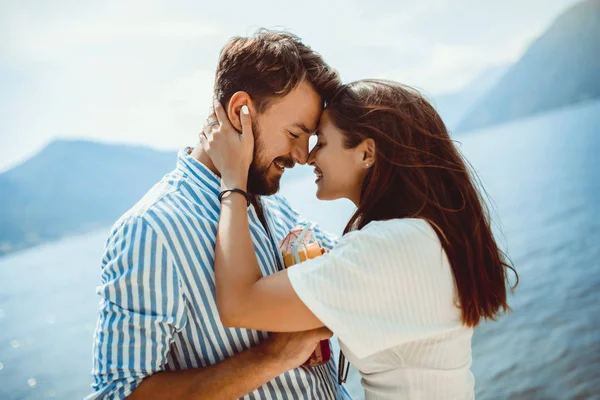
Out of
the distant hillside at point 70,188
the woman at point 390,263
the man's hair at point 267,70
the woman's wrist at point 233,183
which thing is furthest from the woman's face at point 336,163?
the distant hillside at point 70,188

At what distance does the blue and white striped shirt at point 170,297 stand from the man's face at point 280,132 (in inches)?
12.2

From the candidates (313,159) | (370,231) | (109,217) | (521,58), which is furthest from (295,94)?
(521,58)

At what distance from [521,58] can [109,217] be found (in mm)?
131381

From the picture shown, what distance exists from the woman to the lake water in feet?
1.79

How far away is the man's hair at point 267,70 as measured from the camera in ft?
7.53

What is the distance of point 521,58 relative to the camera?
15188 centimetres

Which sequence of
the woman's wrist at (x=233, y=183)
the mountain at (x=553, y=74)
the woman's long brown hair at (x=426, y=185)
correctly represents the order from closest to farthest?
the woman's long brown hair at (x=426, y=185)
the woman's wrist at (x=233, y=183)
the mountain at (x=553, y=74)

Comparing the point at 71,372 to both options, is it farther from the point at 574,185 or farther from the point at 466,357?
the point at 574,185

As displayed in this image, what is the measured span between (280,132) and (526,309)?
35.6 feet

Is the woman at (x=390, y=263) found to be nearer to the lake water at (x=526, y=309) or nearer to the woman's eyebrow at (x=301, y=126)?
the woman's eyebrow at (x=301, y=126)

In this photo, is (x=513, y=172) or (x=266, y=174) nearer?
(x=266, y=174)

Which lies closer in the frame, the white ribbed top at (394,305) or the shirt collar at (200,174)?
the white ribbed top at (394,305)

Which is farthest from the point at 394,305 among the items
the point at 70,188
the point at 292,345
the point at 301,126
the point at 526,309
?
the point at 70,188

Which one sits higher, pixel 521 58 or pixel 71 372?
pixel 521 58
